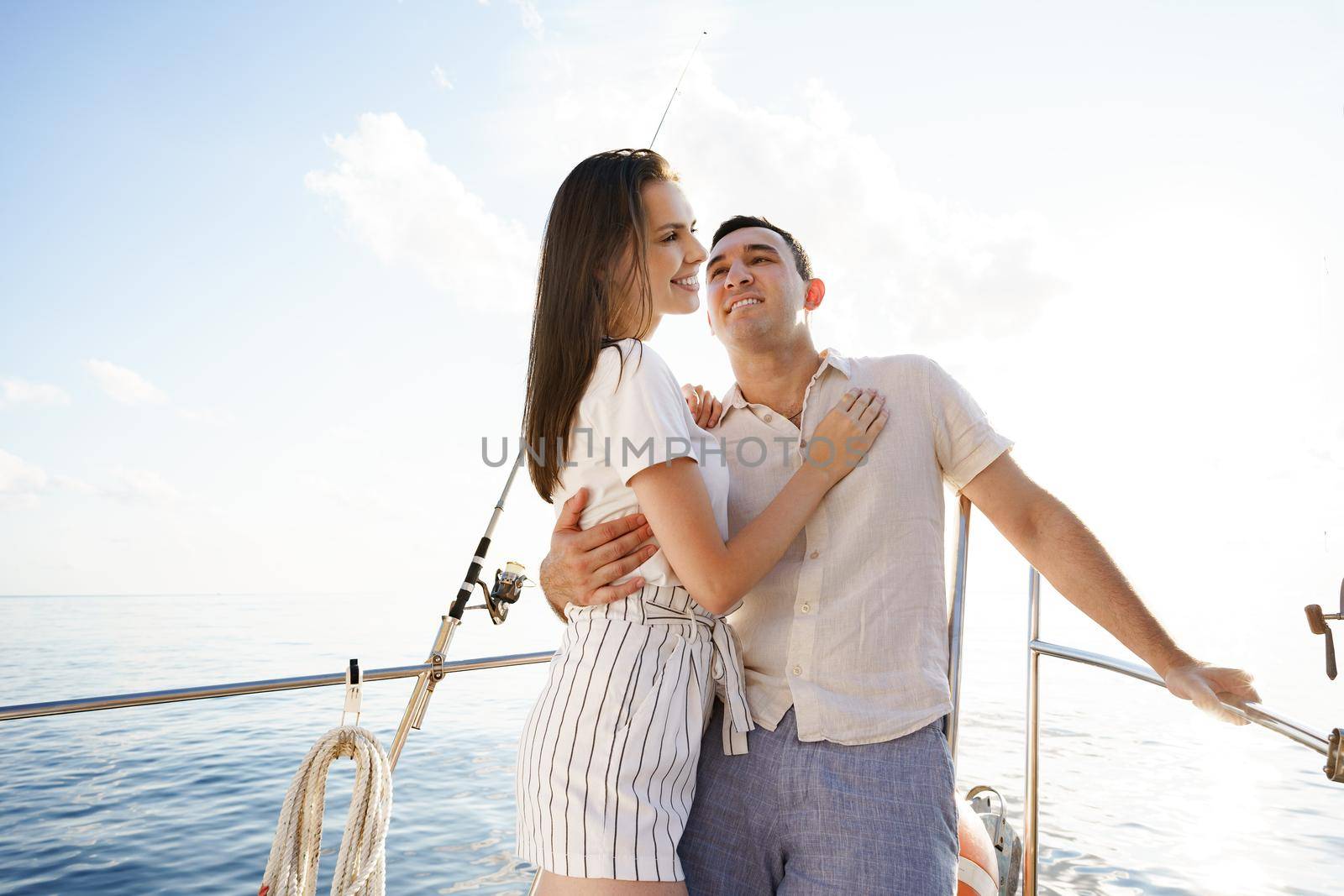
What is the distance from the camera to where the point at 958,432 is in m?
1.69

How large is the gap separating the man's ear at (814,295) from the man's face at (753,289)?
0.27 ft

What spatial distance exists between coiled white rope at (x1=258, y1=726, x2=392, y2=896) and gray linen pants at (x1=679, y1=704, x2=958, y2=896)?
22.5 inches

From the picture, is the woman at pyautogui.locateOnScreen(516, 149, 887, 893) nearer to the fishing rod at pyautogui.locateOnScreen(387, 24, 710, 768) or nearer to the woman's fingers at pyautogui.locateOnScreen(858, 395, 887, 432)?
the woman's fingers at pyautogui.locateOnScreen(858, 395, 887, 432)

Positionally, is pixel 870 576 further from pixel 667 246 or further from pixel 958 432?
pixel 667 246

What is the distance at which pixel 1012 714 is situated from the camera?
10.5m

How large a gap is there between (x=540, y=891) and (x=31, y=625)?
38.2 m

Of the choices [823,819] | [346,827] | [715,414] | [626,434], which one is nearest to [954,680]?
[823,819]

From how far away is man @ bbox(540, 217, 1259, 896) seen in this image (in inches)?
54.3

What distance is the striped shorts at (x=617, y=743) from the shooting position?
1.16 meters

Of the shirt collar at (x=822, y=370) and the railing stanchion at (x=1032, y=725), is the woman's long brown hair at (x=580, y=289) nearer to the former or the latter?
the shirt collar at (x=822, y=370)

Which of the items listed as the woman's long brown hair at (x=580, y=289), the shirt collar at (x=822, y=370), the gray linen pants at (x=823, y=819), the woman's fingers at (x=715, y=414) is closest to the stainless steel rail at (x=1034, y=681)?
the gray linen pants at (x=823, y=819)

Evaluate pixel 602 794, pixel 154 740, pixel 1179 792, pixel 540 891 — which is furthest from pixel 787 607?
pixel 154 740

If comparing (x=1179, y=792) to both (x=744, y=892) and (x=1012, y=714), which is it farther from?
(x=744, y=892)

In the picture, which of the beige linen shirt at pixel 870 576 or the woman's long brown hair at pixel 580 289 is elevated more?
the woman's long brown hair at pixel 580 289
